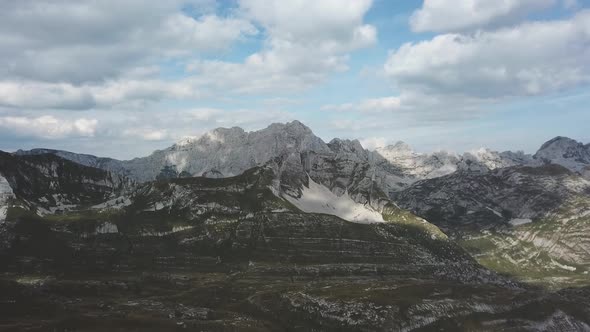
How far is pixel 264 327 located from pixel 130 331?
54.2m

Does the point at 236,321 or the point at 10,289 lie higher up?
the point at 10,289

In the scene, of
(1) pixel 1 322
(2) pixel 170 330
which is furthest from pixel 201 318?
(1) pixel 1 322

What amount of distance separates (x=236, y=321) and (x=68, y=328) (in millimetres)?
62125

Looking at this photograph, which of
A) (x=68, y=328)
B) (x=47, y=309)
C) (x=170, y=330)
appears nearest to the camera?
(x=68, y=328)

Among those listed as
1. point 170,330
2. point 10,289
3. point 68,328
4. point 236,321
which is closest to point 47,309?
point 10,289

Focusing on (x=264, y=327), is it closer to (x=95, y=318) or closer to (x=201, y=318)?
(x=201, y=318)

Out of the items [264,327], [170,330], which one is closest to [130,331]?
A: [170,330]

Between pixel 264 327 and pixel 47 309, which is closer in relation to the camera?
pixel 47 309

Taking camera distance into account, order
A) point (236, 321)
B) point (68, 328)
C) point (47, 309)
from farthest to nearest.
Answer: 1. point (236, 321)
2. point (47, 309)
3. point (68, 328)

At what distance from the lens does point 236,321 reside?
19475cm

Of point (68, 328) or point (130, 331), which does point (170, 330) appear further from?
point (68, 328)

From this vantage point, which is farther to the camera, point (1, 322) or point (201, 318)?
point (201, 318)

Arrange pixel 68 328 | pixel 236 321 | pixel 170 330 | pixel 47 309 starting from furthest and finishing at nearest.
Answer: pixel 236 321, pixel 47 309, pixel 170 330, pixel 68 328

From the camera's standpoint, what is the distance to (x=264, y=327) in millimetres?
195625
